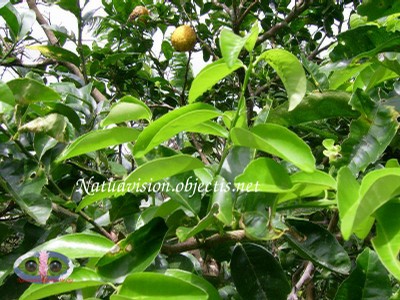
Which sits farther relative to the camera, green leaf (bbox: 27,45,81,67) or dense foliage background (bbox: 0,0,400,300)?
green leaf (bbox: 27,45,81,67)

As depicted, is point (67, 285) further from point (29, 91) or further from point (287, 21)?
point (287, 21)

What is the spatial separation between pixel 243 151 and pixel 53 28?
756 mm

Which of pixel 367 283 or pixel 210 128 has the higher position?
pixel 210 128

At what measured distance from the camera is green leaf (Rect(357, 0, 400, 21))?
1.96 ft

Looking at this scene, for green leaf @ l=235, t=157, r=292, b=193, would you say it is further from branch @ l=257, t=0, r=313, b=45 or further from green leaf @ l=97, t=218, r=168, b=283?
branch @ l=257, t=0, r=313, b=45

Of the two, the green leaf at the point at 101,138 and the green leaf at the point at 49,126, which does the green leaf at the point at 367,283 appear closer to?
the green leaf at the point at 101,138

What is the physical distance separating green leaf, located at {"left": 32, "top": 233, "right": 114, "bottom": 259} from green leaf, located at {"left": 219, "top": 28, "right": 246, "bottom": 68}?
0.25 metres

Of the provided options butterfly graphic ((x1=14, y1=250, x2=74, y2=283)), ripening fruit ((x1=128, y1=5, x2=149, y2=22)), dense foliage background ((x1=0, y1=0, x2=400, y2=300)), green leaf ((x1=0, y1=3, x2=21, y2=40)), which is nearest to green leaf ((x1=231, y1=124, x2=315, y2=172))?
dense foliage background ((x1=0, y1=0, x2=400, y2=300))

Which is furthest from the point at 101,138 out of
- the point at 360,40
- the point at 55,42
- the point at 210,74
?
the point at 55,42

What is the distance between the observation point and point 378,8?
60cm

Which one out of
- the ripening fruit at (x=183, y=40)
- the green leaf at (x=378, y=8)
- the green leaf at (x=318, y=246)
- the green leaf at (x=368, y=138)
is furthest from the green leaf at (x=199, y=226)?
the ripening fruit at (x=183, y=40)

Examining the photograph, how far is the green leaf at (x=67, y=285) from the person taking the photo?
17.6 inches

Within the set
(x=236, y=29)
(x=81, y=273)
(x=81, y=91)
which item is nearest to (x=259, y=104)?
(x=236, y=29)

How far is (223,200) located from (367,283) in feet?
0.56
